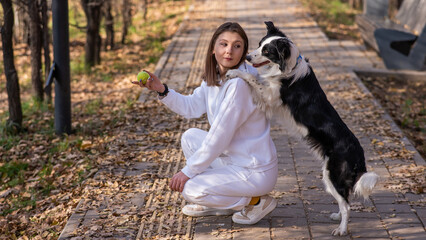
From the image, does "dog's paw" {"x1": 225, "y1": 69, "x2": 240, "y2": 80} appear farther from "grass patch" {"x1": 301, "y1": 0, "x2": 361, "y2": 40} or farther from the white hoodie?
"grass patch" {"x1": 301, "y1": 0, "x2": 361, "y2": 40}

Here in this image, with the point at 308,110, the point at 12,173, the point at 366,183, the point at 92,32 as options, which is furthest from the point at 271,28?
the point at 92,32

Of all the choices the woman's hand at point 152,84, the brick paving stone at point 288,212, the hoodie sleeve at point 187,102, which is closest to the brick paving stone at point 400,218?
the brick paving stone at point 288,212

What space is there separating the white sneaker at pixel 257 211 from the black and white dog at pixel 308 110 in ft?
1.51

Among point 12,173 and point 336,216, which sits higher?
point 336,216

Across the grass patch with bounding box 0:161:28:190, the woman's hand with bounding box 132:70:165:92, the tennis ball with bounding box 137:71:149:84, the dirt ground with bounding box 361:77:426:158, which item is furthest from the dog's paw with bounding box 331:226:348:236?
the grass patch with bounding box 0:161:28:190

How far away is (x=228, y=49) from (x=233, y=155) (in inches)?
31.2

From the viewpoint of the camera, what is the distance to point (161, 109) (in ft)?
24.6

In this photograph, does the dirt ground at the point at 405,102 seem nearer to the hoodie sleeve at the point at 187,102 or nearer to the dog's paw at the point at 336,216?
the dog's paw at the point at 336,216

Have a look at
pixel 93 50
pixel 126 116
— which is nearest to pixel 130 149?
pixel 126 116

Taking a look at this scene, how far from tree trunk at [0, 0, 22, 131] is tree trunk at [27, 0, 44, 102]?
1.02 m

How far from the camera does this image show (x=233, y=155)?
3887 millimetres

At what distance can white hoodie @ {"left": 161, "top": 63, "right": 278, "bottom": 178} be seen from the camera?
12.0 feet

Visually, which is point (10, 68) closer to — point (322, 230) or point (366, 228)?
point (322, 230)

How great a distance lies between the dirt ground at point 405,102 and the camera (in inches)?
274
